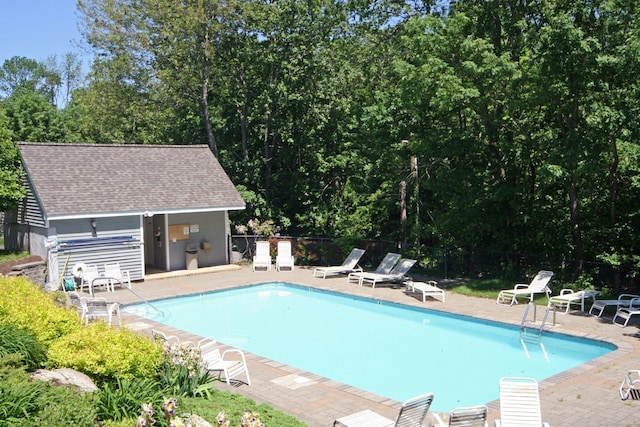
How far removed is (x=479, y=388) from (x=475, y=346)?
8.77 ft

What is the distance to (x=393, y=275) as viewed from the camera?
63.0ft

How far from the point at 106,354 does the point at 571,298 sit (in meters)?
11.3

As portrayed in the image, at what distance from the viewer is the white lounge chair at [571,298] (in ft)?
49.3

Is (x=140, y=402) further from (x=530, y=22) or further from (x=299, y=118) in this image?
(x=299, y=118)

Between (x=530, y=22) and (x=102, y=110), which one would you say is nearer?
(x=530, y=22)

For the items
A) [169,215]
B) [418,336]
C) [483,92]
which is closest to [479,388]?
[418,336]

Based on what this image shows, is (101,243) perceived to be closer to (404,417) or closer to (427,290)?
(427,290)

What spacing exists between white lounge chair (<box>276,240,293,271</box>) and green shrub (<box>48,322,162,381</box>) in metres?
14.0

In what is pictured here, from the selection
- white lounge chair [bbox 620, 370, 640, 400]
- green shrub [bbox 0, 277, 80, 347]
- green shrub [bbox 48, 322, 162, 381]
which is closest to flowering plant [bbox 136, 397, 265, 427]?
green shrub [bbox 48, 322, 162, 381]

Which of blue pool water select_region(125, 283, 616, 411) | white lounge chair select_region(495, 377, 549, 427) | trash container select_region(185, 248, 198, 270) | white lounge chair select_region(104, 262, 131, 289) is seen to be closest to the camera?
white lounge chair select_region(495, 377, 549, 427)

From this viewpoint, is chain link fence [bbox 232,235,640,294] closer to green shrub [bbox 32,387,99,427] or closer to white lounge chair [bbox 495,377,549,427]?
white lounge chair [bbox 495,377,549,427]

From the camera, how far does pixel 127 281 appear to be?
19.8 metres

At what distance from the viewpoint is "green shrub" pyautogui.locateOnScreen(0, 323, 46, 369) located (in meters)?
7.99

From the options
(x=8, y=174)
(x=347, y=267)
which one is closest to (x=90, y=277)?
(x=8, y=174)
